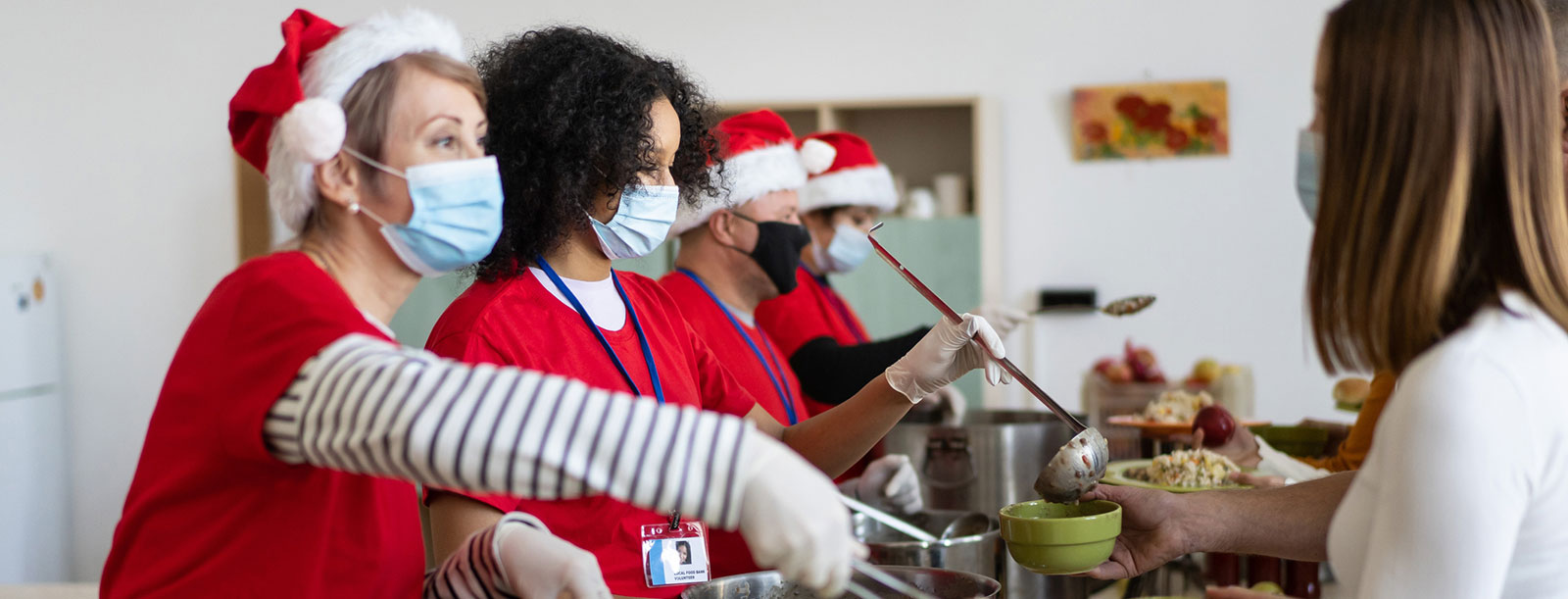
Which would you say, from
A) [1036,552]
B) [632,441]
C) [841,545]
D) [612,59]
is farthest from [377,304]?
[1036,552]

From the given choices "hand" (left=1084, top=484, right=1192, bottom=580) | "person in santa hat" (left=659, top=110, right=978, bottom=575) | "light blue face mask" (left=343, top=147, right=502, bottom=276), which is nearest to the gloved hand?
"person in santa hat" (left=659, top=110, right=978, bottom=575)

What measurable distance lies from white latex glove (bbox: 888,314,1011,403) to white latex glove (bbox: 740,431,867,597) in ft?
2.59

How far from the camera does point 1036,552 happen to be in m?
1.22

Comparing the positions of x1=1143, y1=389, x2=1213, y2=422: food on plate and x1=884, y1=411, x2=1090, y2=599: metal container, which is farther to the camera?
x1=1143, y1=389, x2=1213, y2=422: food on plate

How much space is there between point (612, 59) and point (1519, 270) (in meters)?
1.01

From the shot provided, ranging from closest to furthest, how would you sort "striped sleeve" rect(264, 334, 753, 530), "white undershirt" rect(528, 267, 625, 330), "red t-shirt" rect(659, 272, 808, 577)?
"striped sleeve" rect(264, 334, 753, 530)
"white undershirt" rect(528, 267, 625, 330)
"red t-shirt" rect(659, 272, 808, 577)

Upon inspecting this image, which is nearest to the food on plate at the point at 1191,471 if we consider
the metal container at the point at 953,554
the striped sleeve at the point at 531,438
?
the metal container at the point at 953,554

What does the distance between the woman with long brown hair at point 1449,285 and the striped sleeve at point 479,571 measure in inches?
26.7

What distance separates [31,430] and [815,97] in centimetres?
292

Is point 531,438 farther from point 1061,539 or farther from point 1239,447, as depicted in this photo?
point 1239,447

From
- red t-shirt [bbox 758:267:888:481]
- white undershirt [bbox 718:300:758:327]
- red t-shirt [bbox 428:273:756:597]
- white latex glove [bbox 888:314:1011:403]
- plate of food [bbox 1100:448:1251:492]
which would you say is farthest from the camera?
red t-shirt [bbox 758:267:888:481]

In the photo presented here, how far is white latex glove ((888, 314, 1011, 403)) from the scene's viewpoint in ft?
5.15

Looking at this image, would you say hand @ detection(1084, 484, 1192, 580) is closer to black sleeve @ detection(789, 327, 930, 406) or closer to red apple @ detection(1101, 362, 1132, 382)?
black sleeve @ detection(789, 327, 930, 406)

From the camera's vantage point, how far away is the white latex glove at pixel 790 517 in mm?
769
